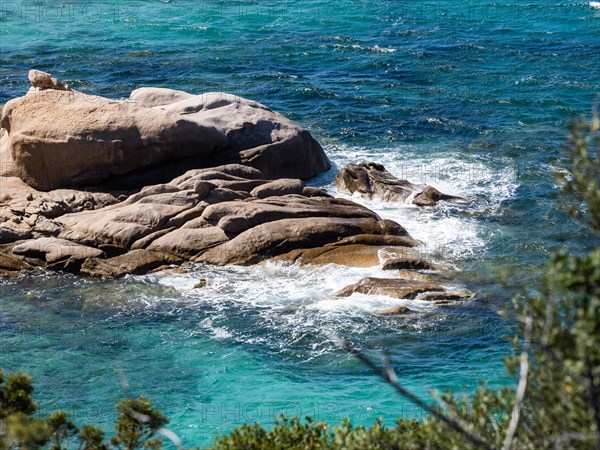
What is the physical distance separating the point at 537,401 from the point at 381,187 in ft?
68.8

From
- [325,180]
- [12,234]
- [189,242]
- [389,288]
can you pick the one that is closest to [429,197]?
[325,180]

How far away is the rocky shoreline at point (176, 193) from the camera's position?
990 inches

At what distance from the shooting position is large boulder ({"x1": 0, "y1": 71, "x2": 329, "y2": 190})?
28.1 metres

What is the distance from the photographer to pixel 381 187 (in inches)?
1177

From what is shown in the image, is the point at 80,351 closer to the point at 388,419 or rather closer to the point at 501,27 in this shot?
the point at 388,419

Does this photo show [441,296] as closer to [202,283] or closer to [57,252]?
[202,283]

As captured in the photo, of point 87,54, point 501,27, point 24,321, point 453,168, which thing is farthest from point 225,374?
point 501,27

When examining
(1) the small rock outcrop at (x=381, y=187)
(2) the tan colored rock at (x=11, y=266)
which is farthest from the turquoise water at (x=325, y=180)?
(2) the tan colored rock at (x=11, y=266)

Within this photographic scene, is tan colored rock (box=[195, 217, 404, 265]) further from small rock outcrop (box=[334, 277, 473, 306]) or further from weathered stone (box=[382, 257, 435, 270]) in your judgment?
small rock outcrop (box=[334, 277, 473, 306])

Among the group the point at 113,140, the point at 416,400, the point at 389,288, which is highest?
the point at 416,400

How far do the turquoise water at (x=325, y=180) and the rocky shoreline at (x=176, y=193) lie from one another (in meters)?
0.79

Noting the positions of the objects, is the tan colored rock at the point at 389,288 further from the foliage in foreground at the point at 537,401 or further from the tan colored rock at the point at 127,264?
the foliage in foreground at the point at 537,401

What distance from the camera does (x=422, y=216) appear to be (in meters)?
28.4

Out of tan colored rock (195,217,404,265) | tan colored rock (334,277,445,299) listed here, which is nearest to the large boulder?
tan colored rock (195,217,404,265)
